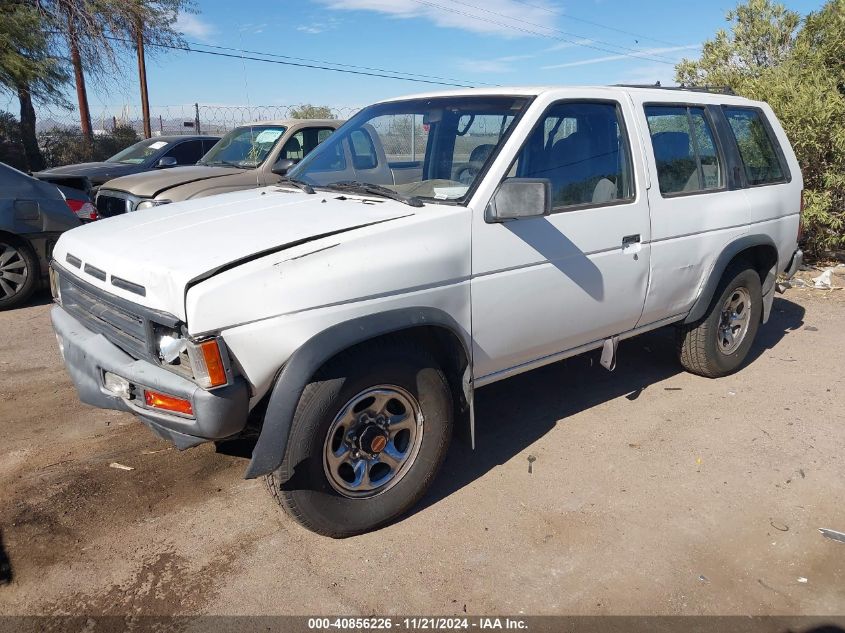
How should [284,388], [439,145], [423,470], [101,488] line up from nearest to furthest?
[284,388], [423,470], [101,488], [439,145]

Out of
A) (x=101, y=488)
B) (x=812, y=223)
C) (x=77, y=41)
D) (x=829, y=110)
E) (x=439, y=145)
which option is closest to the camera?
(x=101, y=488)

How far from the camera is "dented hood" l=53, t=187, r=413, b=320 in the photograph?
2.76 meters

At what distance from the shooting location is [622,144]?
4.06 meters

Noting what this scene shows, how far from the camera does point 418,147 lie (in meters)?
3.95

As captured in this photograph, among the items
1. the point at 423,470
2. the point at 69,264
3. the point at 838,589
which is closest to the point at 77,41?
the point at 69,264

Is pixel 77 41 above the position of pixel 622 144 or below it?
above

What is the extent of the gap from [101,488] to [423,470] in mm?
1684

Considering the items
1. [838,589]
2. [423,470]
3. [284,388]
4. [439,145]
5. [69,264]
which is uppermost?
[439,145]

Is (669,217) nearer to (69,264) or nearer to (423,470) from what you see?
(423,470)

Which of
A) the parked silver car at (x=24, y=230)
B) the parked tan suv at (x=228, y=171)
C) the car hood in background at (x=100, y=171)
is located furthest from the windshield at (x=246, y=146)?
the parked silver car at (x=24, y=230)

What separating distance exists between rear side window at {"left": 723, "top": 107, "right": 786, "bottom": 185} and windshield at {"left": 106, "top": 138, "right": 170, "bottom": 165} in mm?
8999

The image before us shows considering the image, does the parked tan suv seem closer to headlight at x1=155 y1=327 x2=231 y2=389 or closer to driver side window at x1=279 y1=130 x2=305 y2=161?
driver side window at x1=279 y1=130 x2=305 y2=161

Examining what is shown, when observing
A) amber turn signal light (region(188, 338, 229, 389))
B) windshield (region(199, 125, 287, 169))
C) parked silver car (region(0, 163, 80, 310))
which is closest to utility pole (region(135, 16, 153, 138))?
windshield (region(199, 125, 287, 169))

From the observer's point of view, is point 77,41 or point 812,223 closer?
point 812,223
